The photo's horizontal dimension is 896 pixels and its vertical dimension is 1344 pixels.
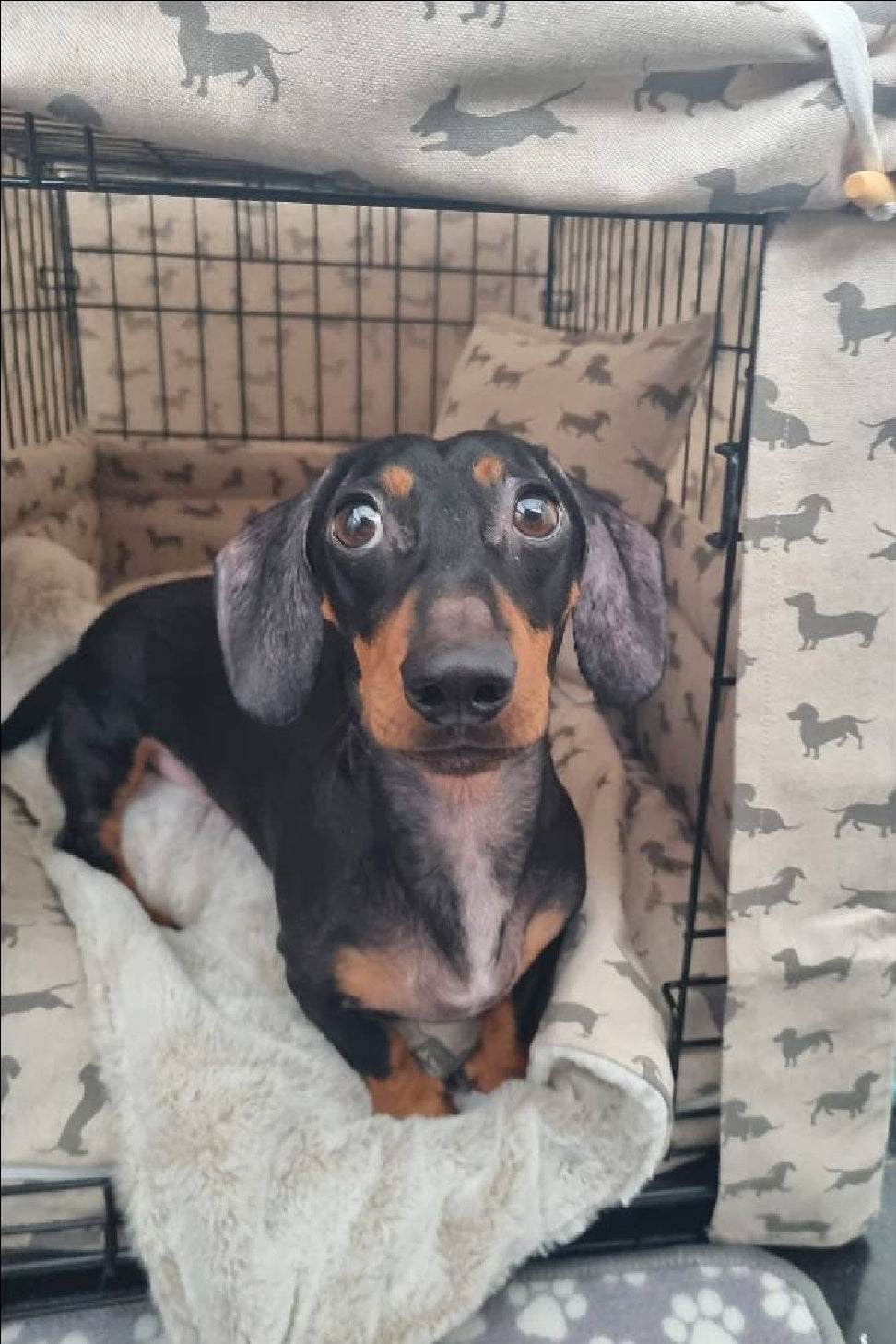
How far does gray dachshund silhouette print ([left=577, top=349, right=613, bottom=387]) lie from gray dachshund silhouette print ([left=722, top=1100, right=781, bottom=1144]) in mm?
1047

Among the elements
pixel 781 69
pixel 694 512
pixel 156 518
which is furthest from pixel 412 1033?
pixel 156 518

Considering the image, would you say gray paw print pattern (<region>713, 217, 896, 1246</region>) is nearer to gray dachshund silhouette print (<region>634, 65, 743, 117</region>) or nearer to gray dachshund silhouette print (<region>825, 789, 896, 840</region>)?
gray dachshund silhouette print (<region>825, 789, 896, 840</region>)

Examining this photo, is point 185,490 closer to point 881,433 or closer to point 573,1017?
point 573,1017

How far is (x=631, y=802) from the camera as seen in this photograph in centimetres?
155

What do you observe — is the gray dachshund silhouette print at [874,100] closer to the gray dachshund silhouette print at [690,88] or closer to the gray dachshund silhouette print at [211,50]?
the gray dachshund silhouette print at [690,88]

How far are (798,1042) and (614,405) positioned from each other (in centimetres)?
96

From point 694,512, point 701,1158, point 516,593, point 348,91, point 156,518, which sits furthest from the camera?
point 156,518

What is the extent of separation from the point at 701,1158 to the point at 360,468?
0.85 meters

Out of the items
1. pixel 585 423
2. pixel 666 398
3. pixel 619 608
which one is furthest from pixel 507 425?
pixel 619 608

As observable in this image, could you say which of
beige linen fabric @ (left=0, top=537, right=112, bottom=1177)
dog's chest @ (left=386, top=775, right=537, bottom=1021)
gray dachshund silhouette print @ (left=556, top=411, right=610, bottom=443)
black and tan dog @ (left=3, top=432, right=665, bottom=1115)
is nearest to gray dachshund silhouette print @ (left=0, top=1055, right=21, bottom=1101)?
beige linen fabric @ (left=0, top=537, right=112, bottom=1177)

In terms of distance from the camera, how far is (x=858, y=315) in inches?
35.5

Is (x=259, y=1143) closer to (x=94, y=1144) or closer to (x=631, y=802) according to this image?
(x=94, y=1144)

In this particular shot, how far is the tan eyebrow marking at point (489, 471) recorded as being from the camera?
38.0 inches

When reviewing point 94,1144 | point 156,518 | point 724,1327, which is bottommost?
point 724,1327
